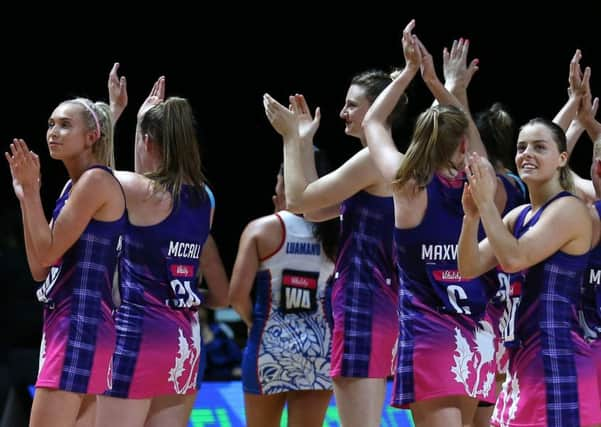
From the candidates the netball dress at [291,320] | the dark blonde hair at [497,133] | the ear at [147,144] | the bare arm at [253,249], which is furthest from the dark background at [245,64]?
the ear at [147,144]

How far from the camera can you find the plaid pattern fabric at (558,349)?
3.15m

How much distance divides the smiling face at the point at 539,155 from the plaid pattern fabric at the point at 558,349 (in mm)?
292

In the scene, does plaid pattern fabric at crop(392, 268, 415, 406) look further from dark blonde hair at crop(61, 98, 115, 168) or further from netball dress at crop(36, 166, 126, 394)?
dark blonde hair at crop(61, 98, 115, 168)

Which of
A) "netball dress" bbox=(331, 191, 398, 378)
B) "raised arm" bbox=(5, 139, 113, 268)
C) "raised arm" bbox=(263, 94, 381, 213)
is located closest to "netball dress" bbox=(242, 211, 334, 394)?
"netball dress" bbox=(331, 191, 398, 378)

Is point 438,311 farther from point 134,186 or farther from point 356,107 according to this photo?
point 134,186

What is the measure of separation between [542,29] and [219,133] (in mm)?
2296

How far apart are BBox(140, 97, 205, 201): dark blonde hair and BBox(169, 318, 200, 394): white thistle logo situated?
506mm

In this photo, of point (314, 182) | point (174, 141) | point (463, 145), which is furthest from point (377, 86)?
point (174, 141)

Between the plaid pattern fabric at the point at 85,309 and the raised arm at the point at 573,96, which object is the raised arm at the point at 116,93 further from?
the raised arm at the point at 573,96

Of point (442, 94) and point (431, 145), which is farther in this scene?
point (442, 94)

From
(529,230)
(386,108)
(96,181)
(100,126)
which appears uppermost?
(386,108)

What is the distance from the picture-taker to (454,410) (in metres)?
3.27

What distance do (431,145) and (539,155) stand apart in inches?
13.4

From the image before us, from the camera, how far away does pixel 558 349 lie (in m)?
3.18
